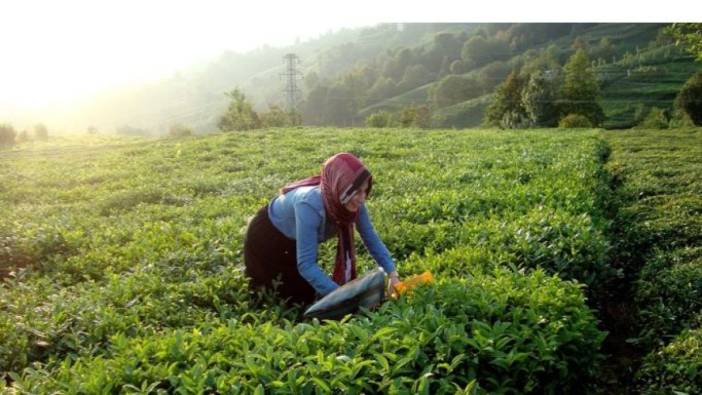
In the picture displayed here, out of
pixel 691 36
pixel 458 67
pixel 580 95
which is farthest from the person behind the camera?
pixel 458 67

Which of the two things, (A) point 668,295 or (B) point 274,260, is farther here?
(A) point 668,295

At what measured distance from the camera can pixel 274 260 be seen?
4500 mm

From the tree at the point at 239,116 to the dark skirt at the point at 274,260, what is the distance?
1643 inches

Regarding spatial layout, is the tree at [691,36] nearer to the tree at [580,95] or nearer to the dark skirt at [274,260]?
the dark skirt at [274,260]

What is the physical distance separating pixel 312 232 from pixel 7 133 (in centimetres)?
3669

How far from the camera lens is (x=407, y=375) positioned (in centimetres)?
301

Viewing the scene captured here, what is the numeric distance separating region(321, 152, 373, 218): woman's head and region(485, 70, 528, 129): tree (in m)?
41.3

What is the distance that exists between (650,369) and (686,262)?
2066 millimetres

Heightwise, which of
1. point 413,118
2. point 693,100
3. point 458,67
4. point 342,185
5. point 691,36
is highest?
point 458,67

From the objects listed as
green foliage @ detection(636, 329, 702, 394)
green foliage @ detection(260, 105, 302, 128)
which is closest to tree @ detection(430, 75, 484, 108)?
green foliage @ detection(260, 105, 302, 128)

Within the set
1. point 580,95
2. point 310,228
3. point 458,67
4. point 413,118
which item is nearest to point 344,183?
point 310,228

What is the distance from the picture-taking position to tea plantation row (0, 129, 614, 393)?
3.05 meters

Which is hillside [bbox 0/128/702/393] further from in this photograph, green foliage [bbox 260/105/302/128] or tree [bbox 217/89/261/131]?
tree [bbox 217/89/261/131]

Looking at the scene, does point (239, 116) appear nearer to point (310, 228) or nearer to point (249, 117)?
point (249, 117)
